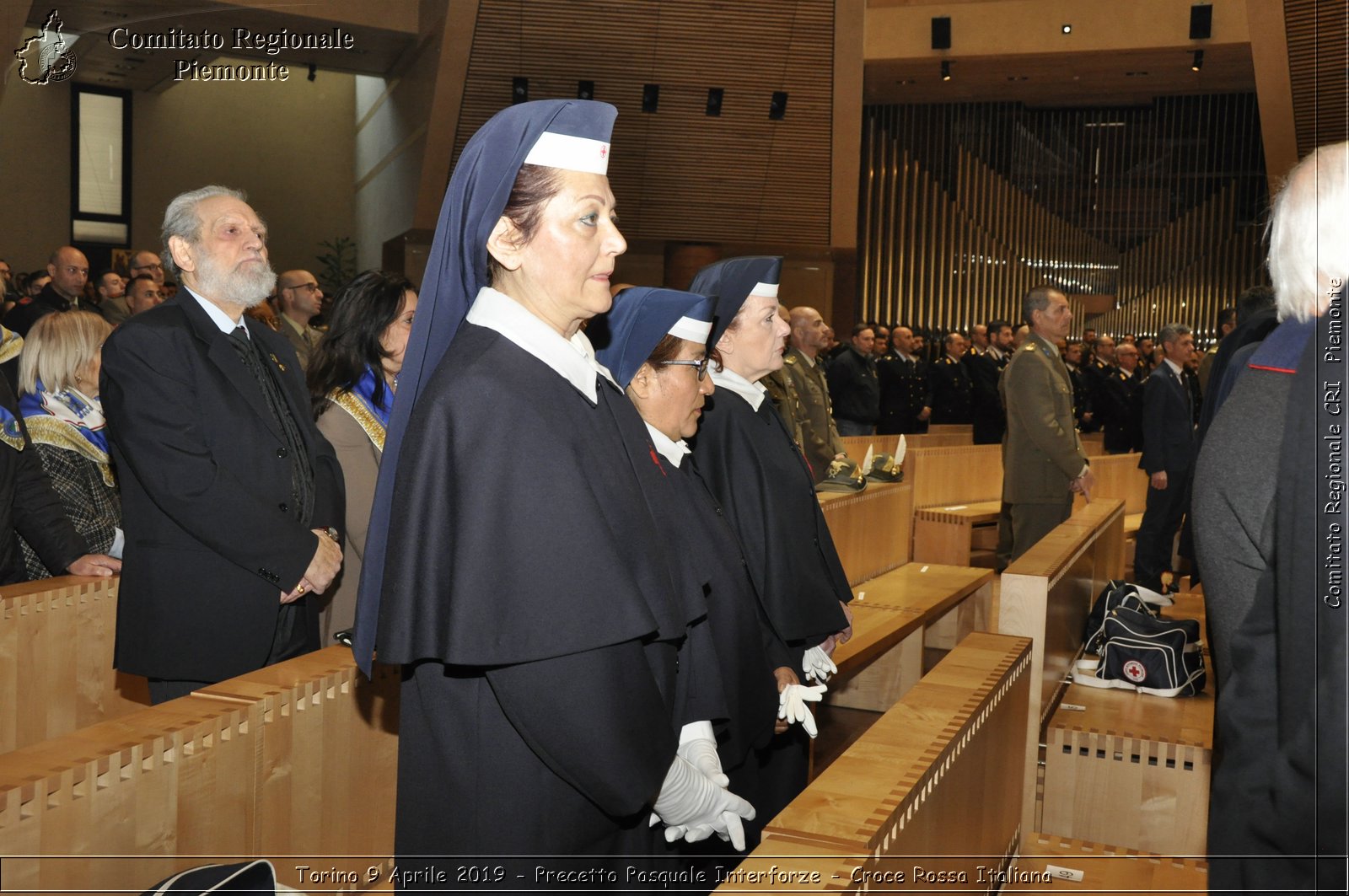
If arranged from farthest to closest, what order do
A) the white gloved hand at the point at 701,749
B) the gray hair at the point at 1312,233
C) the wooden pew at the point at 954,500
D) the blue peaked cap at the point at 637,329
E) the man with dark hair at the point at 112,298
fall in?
the wooden pew at the point at 954,500 < the man with dark hair at the point at 112,298 < the blue peaked cap at the point at 637,329 < the white gloved hand at the point at 701,749 < the gray hair at the point at 1312,233

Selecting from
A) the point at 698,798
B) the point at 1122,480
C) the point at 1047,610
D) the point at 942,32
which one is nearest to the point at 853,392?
the point at 1122,480

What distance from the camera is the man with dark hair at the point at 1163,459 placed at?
692 cm

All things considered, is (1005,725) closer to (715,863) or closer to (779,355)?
(715,863)

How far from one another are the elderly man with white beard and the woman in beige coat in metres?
0.32

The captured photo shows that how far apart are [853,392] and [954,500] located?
1670mm

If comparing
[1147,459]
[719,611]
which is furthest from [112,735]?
[1147,459]

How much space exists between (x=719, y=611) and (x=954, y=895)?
638 millimetres

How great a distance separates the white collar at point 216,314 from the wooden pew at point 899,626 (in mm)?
2078

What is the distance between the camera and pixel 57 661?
269cm

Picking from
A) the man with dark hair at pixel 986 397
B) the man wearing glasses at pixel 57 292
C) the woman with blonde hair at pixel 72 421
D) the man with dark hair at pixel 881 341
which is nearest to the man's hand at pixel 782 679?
the woman with blonde hair at pixel 72 421

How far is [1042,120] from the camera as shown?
50.0ft

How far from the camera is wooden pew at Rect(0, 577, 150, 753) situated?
2.54m

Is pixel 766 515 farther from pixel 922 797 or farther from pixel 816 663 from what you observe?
pixel 922 797

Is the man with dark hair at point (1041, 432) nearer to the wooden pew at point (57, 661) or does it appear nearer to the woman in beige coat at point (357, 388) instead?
the woman in beige coat at point (357, 388)
